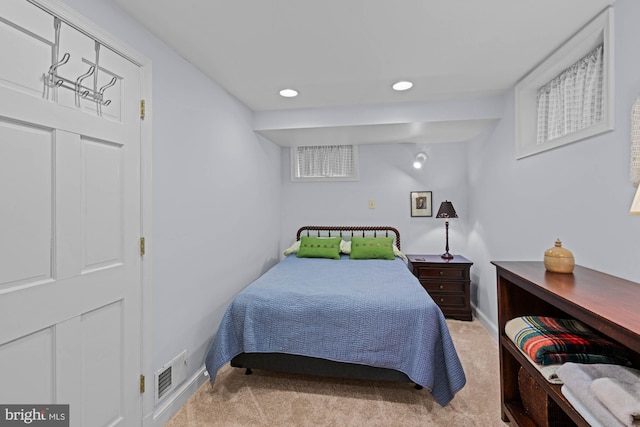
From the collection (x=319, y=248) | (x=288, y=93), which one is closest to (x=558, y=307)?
(x=288, y=93)

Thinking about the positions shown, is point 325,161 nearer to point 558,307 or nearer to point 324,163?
point 324,163

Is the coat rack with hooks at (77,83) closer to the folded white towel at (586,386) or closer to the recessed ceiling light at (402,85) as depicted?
the recessed ceiling light at (402,85)

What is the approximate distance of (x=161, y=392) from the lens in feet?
6.05

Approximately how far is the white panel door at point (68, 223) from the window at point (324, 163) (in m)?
2.80

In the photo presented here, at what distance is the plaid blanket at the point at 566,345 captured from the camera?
3.99 feet

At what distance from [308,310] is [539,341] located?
1359 millimetres

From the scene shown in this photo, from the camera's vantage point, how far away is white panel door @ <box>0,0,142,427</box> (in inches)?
43.6

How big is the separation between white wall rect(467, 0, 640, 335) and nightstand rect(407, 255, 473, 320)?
0.18 m

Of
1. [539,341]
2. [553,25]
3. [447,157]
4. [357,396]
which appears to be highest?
[553,25]

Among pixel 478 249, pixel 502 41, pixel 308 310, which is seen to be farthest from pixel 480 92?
pixel 308 310

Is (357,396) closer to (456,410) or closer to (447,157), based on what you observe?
(456,410)

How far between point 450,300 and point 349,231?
63.4 inches

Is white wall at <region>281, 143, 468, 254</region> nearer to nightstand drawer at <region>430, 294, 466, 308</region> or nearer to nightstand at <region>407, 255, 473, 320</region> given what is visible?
nightstand at <region>407, 255, 473, 320</region>

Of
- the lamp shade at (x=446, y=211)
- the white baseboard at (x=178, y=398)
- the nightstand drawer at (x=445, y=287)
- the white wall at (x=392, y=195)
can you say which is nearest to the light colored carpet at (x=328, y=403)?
the white baseboard at (x=178, y=398)
